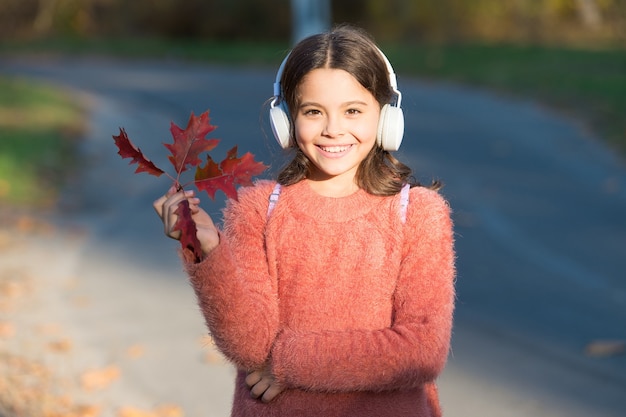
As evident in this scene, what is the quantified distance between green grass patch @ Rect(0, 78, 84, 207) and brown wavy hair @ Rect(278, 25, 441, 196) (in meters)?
8.26

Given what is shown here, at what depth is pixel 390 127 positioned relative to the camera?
2.72m

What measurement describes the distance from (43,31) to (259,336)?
43004 mm

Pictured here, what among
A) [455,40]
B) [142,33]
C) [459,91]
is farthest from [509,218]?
[142,33]

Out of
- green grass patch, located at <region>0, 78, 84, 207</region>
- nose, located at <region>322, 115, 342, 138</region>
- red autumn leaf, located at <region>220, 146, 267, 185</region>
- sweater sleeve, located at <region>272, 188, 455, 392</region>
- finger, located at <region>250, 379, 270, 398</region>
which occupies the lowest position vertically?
finger, located at <region>250, 379, 270, 398</region>

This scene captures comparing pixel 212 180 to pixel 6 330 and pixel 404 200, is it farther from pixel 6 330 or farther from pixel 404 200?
pixel 6 330

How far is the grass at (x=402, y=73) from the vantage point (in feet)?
41.9

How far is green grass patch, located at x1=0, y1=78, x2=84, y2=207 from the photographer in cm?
1124

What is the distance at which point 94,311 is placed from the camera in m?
6.99

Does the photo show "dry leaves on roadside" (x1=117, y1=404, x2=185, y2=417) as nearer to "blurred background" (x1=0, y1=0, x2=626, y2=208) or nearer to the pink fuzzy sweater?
the pink fuzzy sweater

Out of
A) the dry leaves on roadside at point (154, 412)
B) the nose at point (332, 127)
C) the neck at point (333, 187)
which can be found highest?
the dry leaves on roadside at point (154, 412)

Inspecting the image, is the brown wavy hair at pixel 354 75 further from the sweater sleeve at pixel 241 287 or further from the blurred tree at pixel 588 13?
the blurred tree at pixel 588 13

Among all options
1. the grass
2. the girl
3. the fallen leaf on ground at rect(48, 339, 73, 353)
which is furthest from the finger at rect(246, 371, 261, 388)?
the grass

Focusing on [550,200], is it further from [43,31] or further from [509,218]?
[43,31]

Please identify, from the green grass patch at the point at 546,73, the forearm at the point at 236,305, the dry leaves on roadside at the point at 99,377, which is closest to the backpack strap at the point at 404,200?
the forearm at the point at 236,305
